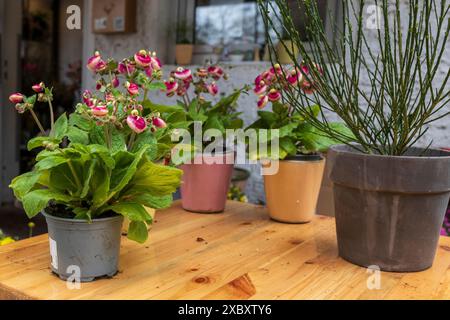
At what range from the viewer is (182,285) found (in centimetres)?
77

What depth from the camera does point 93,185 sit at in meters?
0.77

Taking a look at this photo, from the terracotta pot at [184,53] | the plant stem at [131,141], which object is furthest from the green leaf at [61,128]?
the terracotta pot at [184,53]

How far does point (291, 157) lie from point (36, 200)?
66 cm

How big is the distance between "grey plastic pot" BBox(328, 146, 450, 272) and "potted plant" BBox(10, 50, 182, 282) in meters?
0.33

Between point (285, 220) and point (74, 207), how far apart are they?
23.8 inches

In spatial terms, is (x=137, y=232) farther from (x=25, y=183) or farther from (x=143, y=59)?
(x=143, y=59)

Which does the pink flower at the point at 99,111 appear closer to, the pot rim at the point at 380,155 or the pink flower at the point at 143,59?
the pink flower at the point at 143,59

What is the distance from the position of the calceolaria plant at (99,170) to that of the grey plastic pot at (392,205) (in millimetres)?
334

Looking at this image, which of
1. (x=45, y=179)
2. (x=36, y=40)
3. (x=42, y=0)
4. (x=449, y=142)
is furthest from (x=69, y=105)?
(x=45, y=179)

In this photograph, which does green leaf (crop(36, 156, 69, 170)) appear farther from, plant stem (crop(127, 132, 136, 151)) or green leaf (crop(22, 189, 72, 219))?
plant stem (crop(127, 132, 136, 151))

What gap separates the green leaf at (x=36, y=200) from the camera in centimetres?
72

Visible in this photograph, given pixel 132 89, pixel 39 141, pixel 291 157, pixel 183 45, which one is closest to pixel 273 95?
pixel 291 157
